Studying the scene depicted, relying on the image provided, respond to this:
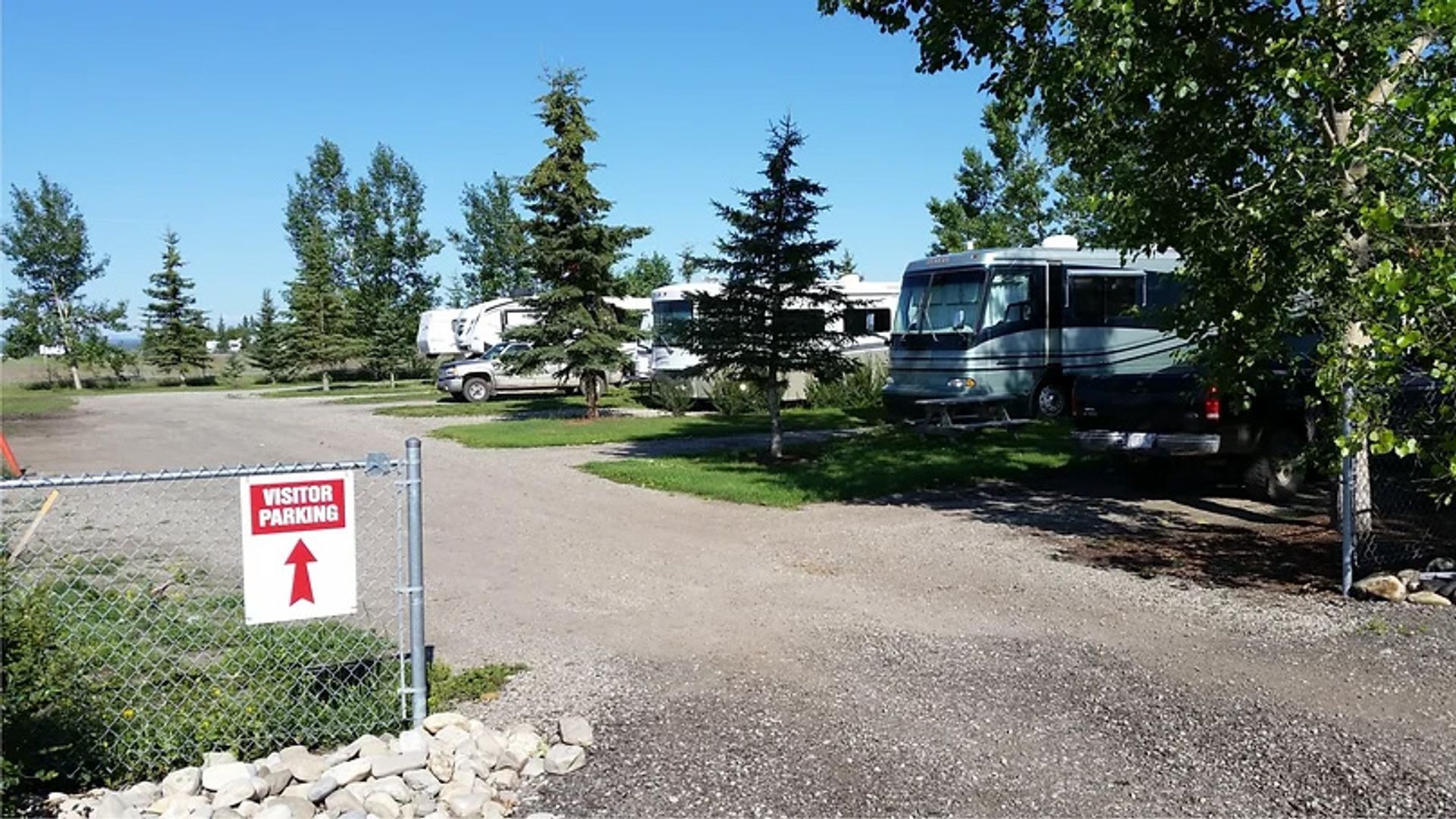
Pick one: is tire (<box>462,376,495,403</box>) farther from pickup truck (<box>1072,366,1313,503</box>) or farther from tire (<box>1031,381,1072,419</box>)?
pickup truck (<box>1072,366,1313,503</box>)

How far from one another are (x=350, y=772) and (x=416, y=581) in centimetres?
87

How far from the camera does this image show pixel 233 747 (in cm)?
458

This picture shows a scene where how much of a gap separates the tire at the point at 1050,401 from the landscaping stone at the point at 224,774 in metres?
16.7

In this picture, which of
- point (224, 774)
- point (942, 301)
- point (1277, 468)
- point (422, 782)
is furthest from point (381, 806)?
point (942, 301)

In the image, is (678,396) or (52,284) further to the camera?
(52,284)

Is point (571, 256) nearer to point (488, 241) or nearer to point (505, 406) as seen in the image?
point (505, 406)

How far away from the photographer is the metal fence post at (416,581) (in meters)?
4.82

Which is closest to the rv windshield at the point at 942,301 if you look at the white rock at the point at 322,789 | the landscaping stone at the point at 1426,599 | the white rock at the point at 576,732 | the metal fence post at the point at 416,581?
the landscaping stone at the point at 1426,599

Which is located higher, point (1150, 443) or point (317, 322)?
point (317, 322)

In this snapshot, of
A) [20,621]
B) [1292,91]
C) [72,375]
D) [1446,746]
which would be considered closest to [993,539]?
[1292,91]

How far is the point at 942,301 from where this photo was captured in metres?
19.0

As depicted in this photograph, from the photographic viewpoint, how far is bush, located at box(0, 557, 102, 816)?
389 cm

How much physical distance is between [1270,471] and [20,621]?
10731mm

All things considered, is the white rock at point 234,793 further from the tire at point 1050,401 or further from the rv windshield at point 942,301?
the tire at point 1050,401
